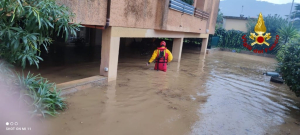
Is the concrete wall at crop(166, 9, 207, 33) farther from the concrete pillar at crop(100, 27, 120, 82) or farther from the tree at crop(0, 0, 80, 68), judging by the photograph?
the tree at crop(0, 0, 80, 68)

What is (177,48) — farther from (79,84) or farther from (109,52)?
(79,84)

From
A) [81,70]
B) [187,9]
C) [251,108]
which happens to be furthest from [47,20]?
[187,9]

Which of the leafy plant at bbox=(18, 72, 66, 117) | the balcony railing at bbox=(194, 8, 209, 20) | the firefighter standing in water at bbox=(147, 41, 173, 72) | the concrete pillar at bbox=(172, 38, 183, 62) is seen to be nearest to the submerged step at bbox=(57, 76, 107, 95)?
the leafy plant at bbox=(18, 72, 66, 117)

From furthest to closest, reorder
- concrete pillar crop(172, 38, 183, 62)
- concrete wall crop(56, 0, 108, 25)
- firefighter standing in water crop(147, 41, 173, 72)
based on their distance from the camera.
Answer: concrete pillar crop(172, 38, 183, 62)
firefighter standing in water crop(147, 41, 173, 72)
concrete wall crop(56, 0, 108, 25)

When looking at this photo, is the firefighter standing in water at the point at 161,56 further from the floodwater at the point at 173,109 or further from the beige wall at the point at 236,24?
the beige wall at the point at 236,24

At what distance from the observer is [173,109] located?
4953 mm

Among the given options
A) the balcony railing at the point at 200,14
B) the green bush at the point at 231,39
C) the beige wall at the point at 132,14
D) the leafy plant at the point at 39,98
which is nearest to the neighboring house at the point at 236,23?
the green bush at the point at 231,39

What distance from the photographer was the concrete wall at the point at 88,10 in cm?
485

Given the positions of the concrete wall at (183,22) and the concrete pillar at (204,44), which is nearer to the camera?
the concrete wall at (183,22)

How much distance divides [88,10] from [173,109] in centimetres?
294

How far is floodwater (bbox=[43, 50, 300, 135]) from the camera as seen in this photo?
392 cm

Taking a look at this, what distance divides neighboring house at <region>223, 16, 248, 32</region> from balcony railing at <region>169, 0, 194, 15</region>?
2143 centimetres

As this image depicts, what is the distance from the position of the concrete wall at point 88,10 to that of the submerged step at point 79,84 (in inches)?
56.0

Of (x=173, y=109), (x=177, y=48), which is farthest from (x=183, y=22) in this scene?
(x=173, y=109)
